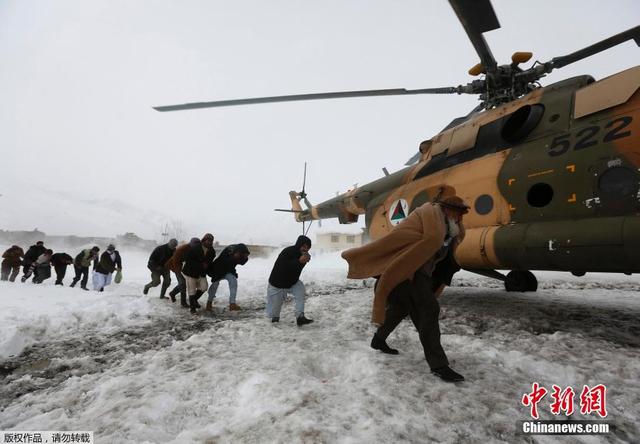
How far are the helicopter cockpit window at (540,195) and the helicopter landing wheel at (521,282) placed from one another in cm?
354

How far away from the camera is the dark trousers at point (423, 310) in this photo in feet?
9.08

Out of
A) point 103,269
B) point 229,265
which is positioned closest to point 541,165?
point 229,265

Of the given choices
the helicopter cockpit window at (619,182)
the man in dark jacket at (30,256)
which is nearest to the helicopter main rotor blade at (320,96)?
the helicopter cockpit window at (619,182)

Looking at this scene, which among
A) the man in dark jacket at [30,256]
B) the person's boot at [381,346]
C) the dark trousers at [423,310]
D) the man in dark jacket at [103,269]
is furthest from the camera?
the man in dark jacket at [30,256]

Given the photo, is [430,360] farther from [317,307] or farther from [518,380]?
[317,307]

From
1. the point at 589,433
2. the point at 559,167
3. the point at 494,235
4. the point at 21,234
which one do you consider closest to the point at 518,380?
the point at 589,433

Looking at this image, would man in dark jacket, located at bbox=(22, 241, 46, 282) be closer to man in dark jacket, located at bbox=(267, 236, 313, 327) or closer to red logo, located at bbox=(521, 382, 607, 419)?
man in dark jacket, located at bbox=(267, 236, 313, 327)

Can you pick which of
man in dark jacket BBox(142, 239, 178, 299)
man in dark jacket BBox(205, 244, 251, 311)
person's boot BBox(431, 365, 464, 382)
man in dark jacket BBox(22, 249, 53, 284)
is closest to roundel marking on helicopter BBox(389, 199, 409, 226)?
man in dark jacket BBox(205, 244, 251, 311)

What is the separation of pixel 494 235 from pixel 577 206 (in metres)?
0.99

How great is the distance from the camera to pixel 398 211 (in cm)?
654

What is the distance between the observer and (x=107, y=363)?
10.6 feet

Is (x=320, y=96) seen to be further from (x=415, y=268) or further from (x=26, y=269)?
(x=26, y=269)

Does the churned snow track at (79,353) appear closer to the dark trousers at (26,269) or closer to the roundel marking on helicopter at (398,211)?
the roundel marking on helicopter at (398,211)

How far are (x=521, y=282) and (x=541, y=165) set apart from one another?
406 centimetres
